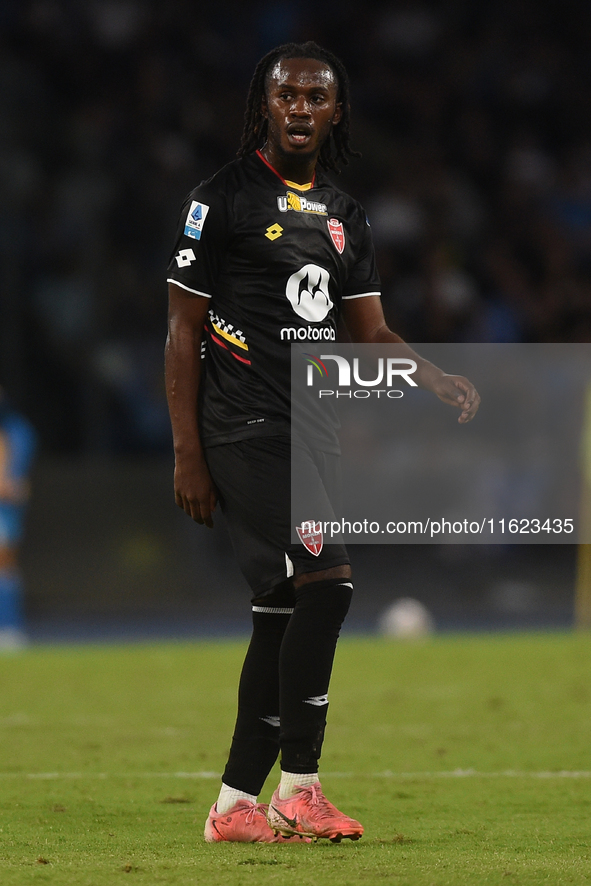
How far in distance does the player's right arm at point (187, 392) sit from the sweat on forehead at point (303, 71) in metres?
0.63

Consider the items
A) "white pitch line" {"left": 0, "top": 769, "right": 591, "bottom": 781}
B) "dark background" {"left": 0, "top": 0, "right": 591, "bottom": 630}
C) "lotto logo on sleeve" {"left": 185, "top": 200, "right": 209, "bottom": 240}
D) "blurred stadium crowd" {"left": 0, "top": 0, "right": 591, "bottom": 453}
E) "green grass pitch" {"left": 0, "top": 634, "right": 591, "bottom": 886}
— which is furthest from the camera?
"blurred stadium crowd" {"left": 0, "top": 0, "right": 591, "bottom": 453}

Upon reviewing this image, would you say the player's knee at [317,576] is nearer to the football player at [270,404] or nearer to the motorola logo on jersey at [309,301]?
the football player at [270,404]

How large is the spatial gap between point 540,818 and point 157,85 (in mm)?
11028

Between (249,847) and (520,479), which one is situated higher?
(520,479)

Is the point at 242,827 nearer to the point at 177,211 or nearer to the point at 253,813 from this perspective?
the point at 253,813

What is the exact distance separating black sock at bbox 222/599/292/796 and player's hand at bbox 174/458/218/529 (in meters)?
0.30

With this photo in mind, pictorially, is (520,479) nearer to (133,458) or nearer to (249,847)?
(133,458)

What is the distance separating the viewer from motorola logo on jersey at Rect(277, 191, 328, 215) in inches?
132

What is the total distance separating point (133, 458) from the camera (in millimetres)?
11438

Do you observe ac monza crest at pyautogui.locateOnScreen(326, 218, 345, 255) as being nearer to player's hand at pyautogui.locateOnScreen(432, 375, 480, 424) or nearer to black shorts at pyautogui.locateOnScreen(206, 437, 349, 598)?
player's hand at pyautogui.locateOnScreen(432, 375, 480, 424)

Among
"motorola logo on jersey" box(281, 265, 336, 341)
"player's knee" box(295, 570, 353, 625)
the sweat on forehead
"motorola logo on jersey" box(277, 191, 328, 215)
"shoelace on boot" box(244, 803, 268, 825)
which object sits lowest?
"shoelace on boot" box(244, 803, 268, 825)

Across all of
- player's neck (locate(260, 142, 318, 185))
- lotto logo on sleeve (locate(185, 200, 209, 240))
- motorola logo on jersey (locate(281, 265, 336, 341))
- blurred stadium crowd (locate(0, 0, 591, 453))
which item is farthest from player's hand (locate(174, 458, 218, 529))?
blurred stadium crowd (locate(0, 0, 591, 453))

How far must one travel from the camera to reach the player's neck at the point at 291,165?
11.1 feet

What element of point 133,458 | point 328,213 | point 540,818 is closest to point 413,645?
point 133,458
